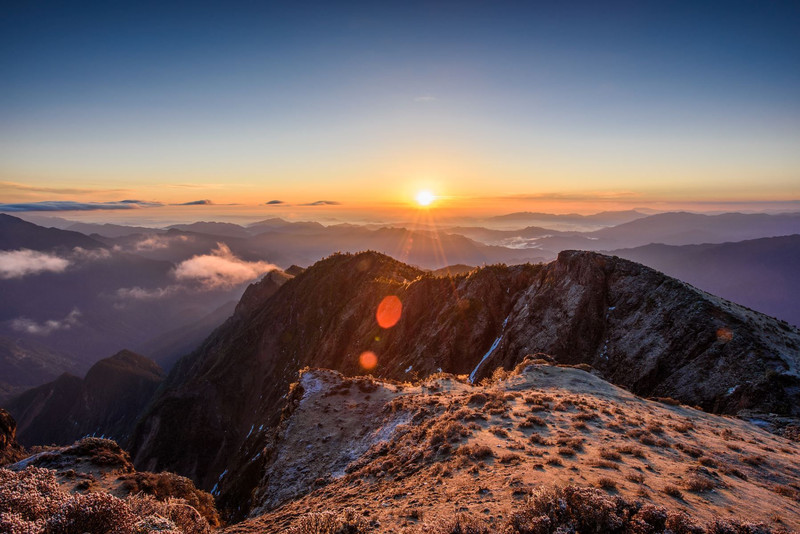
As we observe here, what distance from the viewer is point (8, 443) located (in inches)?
1135

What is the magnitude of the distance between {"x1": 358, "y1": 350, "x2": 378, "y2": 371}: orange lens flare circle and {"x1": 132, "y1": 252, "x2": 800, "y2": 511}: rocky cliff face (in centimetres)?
70

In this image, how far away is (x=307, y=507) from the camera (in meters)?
13.8

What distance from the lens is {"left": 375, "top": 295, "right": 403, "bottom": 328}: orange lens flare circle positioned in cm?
5622

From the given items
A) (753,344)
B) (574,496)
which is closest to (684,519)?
(574,496)

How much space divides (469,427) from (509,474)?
179 inches

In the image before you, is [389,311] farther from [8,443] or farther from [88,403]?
[88,403]

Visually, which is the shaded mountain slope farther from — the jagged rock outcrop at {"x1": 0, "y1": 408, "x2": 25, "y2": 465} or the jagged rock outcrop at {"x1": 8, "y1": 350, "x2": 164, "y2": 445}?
the jagged rock outcrop at {"x1": 8, "y1": 350, "x2": 164, "y2": 445}

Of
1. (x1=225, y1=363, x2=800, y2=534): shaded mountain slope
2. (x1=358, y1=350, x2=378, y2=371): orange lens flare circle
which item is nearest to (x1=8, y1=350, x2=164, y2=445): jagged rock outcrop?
(x1=358, y1=350, x2=378, y2=371): orange lens flare circle

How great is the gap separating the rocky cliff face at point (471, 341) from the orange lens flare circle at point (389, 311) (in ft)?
3.17

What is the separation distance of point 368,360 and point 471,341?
17511 mm

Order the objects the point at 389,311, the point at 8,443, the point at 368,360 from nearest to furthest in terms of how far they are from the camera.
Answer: the point at 8,443 < the point at 368,360 < the point at 389,311

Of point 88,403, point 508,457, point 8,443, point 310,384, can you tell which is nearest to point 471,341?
point 310,384

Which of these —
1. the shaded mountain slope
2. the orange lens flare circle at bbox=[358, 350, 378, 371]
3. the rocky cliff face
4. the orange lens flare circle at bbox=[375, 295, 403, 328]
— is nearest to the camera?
the shaded mountain slope

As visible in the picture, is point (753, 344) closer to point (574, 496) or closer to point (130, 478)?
point (574, 496)
